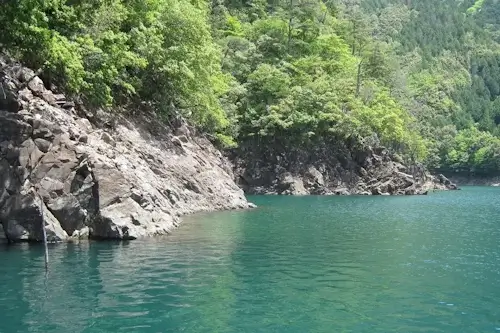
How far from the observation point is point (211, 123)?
6450 cm

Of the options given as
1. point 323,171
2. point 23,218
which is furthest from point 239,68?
point 23,218

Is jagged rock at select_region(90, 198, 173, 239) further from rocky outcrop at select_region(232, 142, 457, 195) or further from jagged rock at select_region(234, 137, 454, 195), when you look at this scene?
jagged rock at select_region(234, 137, 454, 195)

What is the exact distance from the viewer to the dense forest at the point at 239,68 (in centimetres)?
3500

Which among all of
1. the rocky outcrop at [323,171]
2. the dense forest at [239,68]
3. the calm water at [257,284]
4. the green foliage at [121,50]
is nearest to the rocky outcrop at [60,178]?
the calm water at [257,284]

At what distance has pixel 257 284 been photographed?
18828 millimetres

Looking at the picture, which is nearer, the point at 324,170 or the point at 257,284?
the point at 257,284

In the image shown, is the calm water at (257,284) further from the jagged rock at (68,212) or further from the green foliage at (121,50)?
the green foliage at (121,50)

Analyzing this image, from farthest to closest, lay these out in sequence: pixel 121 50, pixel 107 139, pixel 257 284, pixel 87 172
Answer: pixel 121 50, pixel 107 139, pixel 87 172, pixel 257 284

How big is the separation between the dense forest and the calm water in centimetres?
1361

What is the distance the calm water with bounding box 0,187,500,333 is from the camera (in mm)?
14359

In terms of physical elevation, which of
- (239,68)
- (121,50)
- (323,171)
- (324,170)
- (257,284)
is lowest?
(257,284)

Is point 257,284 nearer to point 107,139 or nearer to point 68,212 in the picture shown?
point 68,212

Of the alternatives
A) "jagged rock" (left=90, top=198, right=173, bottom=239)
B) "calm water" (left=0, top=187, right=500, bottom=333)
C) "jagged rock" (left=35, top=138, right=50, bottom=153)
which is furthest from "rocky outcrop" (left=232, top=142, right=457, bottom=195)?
"jagged rock" (left=35, top=138, right=50, bottom=153)

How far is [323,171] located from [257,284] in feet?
219
